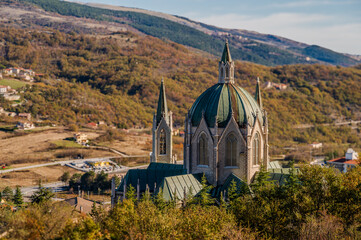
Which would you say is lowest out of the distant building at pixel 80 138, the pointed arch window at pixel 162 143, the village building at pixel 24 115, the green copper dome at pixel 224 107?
the distant building at pixel 80 138

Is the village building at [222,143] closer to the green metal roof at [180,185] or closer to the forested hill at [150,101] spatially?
the green metal roof at [180,185]

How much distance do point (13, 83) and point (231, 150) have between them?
14300 centimetres

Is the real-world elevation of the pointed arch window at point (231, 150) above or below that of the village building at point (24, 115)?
above

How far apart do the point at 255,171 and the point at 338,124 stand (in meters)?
130

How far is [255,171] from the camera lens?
4391cm

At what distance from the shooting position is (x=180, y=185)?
40812 millimetres

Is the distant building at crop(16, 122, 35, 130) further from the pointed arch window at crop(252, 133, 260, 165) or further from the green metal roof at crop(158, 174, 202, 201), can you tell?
the pointed arch window at crop(252, 133, 260, 165)

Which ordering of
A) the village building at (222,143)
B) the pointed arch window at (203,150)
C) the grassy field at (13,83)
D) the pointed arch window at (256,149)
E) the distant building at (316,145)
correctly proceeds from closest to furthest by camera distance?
the village building at (222,143)
the pointed arch window at (256,149)
the pointed arch window at (203,150)
the distant building at (316,145)
the grassy field at (13,83)

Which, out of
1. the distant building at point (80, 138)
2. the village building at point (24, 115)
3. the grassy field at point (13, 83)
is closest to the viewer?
the distant building at point (80, 138)

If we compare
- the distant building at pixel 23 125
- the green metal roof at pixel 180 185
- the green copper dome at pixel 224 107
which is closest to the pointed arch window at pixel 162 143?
the green copper dome at pixel 224 107

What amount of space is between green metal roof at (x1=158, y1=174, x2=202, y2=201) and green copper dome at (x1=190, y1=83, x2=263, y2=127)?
5.62m

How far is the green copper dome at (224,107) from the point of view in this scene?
1700 inches

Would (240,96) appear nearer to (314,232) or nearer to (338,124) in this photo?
(314,232)

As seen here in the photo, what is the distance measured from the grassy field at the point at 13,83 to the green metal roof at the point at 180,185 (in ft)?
Result: 444
